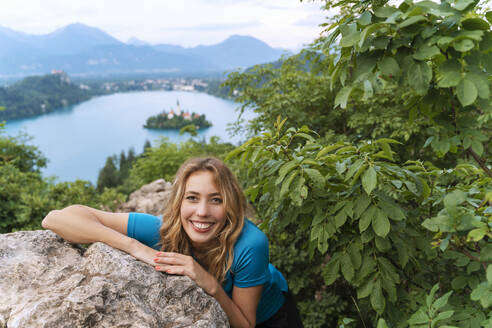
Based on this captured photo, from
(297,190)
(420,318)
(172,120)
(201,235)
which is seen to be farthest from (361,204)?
(172,120)

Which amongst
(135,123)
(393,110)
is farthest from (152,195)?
(135,123)

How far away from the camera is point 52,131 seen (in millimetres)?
85688

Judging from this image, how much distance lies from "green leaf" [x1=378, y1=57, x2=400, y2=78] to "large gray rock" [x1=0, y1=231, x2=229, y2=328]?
5.14 feet

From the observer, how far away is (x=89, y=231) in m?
2.14

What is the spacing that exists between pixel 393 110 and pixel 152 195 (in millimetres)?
5778

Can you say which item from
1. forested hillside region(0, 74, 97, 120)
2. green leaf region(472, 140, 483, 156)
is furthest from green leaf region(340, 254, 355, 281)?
forested hillside region(0, 74, 97, 120)

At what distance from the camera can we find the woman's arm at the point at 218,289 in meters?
2.01

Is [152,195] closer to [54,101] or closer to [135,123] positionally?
[135,123]

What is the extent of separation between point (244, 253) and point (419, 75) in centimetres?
150

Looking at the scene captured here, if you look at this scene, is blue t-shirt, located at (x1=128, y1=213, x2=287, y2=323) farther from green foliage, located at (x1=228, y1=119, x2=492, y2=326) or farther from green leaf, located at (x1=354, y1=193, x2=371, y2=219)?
green leaf, located at (x1=354, y1=193, x2=371, y2=219)

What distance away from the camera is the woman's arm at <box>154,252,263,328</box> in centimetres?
201

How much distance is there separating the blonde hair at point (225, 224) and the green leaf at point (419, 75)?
4.60 feet

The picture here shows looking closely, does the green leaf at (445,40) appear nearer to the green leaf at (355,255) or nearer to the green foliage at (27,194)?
the green leaf at (355,255)

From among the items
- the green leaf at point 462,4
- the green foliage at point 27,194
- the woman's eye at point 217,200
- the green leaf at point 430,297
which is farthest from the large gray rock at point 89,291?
the green foliage at point 27,194
